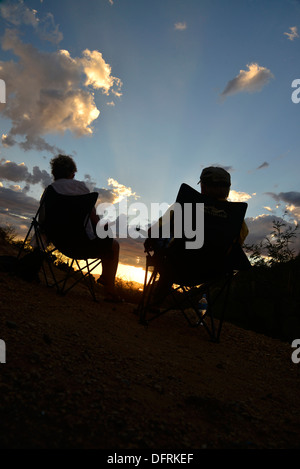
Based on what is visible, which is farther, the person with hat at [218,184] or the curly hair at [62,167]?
the curly hair at [62,167]

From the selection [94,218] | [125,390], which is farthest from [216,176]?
[125,390]

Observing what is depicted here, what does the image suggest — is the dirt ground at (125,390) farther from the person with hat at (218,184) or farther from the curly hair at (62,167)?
the curly hair at (62,167)

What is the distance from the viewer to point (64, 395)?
3.96 ft

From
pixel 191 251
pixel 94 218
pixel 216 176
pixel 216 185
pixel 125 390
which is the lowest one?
pixel 125 390

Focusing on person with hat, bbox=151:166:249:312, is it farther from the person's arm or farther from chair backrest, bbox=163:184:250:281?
the person's arm

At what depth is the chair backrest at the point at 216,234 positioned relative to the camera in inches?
112

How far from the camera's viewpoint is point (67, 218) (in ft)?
11.3

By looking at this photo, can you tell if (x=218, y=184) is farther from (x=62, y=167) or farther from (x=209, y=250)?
(x=62, y=167)

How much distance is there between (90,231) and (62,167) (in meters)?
1.26

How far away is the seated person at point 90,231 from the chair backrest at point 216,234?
1283mm

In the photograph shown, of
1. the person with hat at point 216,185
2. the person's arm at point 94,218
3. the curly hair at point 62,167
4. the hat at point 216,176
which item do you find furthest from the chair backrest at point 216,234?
the curly hair at point 62,167

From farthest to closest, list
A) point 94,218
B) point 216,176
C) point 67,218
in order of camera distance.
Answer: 1. point 94,218
2. point 67,218
3. point 216,176

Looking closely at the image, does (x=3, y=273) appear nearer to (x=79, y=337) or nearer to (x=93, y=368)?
(x=79, y=337)
